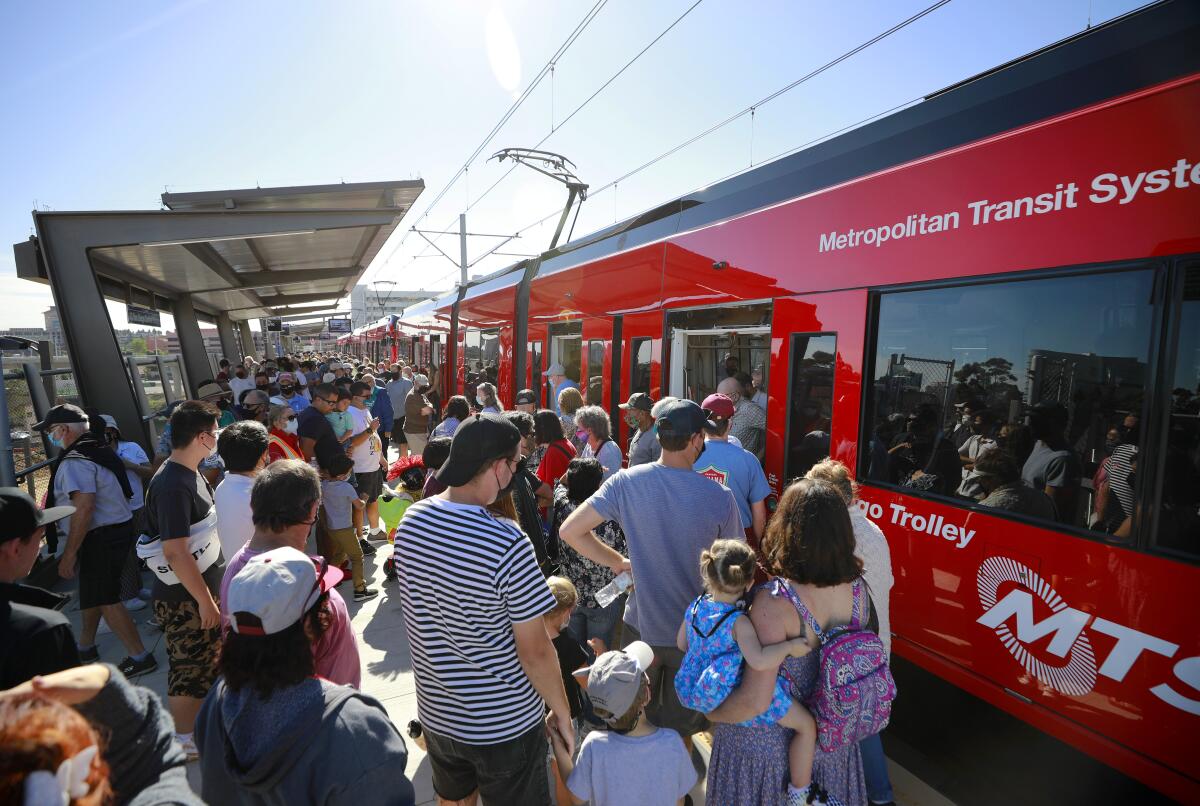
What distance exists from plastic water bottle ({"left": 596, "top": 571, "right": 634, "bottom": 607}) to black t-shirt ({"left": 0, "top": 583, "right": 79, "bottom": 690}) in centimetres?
192

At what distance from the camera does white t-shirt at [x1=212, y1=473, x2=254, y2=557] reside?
9.70 feet

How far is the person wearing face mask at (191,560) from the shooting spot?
9.57ft

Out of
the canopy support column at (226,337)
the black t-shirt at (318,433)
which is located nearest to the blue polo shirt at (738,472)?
the black t-shirt at (318,433)

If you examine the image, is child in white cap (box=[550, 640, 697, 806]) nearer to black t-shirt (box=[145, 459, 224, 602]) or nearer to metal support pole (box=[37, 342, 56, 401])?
black t-shirt (box=[145, 459, 224, 602])

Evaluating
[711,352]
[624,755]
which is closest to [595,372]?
[711,352]

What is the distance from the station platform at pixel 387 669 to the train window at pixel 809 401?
1.70m

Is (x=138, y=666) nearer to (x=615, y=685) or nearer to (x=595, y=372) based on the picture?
(x=615, y=685)

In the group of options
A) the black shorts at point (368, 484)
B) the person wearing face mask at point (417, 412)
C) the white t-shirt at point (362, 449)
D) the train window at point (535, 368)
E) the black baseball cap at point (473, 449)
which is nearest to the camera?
the black baseball cap at point (473, 449)

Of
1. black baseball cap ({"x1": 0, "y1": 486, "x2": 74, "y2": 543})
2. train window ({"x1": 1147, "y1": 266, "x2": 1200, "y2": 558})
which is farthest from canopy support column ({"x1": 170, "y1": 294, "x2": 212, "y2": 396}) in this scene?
train window ({"x1": 1147, "y1": 266, "x2": 1200, "y2": 558})

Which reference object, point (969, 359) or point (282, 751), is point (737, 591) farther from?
point (969, 359)

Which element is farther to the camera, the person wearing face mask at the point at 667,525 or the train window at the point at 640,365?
the train window at the point at 640,365

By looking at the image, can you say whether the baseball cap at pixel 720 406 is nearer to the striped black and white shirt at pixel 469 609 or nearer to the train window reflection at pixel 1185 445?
the train window reflection at pixel 1185 445

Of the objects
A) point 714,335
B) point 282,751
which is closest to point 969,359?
point 714,335

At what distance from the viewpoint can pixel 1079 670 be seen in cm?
233
